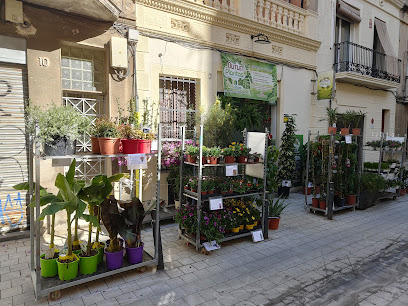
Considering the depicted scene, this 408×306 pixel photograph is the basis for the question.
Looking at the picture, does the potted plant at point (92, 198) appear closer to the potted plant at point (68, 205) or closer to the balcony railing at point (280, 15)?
the potted plant at point (68, 205)

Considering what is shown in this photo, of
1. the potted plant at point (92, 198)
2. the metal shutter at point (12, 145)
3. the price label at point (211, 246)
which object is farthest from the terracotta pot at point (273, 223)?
the metal shutter at point (12, 145)

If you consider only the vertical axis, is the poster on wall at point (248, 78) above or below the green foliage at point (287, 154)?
above

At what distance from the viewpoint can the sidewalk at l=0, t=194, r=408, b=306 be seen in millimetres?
3543

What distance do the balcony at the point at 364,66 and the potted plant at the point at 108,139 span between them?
941 cm

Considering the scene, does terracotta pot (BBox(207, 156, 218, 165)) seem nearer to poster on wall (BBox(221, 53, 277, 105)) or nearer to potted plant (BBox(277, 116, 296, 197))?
poster on wall (BBox(221, 53, 277, 105))

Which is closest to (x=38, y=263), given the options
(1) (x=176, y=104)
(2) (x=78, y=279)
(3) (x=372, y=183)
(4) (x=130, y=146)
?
(2) (x=78, y=279)

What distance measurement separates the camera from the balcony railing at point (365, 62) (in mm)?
11094

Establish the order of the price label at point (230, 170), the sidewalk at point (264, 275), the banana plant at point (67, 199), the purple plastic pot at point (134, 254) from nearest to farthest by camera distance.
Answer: the banana plant at point (67, 199) < the sidewalk at point (264, 275) < the purple plastic pot at point (134, 254) < the price label at point (230, 170)

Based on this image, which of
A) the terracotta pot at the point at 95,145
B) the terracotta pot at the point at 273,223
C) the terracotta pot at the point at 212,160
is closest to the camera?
the terracotta pot at the point at 95,145

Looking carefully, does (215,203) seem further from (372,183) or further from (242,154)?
(372,183)

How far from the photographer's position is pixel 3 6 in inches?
194

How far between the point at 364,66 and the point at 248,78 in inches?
246

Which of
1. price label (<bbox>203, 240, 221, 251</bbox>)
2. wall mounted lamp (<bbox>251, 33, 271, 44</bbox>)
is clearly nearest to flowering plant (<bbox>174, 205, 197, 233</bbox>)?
price label (<bbox>203, 240, 221, 251</bbox>)

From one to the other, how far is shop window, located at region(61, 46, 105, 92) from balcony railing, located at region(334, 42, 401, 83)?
869cm
